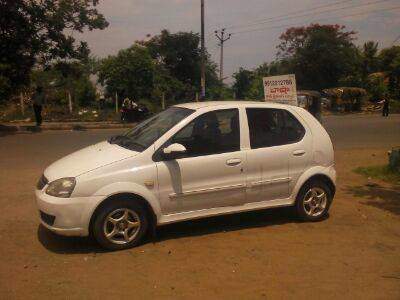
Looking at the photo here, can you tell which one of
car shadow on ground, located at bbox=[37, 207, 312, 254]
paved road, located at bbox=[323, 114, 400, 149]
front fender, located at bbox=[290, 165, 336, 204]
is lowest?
car shadow on ground, located at bbox=[37, 207, 312, 254]

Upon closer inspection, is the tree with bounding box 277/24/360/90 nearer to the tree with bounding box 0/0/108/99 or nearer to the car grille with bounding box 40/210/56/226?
the tree with bounding box 0/0/108/99

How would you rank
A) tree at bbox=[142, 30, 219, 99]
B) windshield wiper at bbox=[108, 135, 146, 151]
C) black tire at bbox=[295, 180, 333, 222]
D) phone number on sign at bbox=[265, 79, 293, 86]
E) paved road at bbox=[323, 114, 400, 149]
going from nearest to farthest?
windshield wiper at bbox=[108, 135, 146, 151] < black tire at bbox=[295, 180, 333, 222] < phone number on sign at bbox=[265, 79, 293, 86] < paved road at bbox=[323, 114, 400, 149] < tree at bbox=[142, 30, 219, 99]

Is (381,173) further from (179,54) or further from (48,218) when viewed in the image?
(179,54)

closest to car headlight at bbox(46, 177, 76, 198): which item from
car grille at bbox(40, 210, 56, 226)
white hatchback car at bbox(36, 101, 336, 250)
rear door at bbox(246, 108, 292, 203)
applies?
white hatchback car at bbox(36, 101, 336, 250)

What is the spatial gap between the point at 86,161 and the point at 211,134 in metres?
1.48

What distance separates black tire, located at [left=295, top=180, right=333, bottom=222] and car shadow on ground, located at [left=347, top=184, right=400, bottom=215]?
4.15ft

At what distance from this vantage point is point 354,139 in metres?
16.0

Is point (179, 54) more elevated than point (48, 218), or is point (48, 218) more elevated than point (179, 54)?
point (179, 54)

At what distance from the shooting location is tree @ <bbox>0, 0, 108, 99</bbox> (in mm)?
17047

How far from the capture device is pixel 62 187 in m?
4.84

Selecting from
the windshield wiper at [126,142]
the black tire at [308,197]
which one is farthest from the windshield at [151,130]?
the black tire at [308,197]

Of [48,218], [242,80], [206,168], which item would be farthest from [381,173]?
[242,80]

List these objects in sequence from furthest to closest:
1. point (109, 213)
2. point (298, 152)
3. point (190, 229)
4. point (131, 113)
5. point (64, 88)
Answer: point (64, 88)
point (131, 113)
point (298, 152)
point (190, 229)
point (109, 213)

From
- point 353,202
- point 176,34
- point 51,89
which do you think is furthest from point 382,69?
point 353,202
